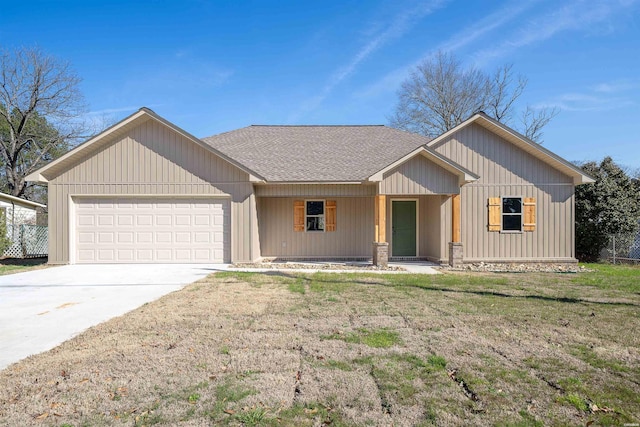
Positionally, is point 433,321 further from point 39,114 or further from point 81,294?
point 39,114

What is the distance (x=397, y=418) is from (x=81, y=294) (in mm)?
7291

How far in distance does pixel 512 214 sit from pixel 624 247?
16.5 ft

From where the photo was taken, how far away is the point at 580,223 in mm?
15336

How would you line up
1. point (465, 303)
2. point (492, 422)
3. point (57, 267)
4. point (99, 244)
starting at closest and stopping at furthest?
point (492, 422) < point (465, 303) < point (57, 267) < point (99, 244)

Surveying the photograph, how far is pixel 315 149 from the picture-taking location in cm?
1609

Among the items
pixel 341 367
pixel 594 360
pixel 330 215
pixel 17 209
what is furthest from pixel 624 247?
pixel 17 209

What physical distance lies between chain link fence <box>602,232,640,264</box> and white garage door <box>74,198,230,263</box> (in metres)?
14.0

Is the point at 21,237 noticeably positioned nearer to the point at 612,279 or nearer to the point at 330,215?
the point at 330,215

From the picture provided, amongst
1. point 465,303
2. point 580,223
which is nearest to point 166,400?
point 465,303

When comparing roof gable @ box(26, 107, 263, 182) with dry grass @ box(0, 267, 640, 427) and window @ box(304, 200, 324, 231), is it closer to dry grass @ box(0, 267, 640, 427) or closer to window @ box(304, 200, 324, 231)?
window @ box(304, 200, 324, 231)

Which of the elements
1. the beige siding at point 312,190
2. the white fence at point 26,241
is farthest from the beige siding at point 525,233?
the white fence at point 26,241

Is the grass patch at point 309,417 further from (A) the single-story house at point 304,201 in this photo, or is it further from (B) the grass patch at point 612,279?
(A) the single-story house at point 304,201

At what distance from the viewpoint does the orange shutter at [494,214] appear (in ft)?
44.3

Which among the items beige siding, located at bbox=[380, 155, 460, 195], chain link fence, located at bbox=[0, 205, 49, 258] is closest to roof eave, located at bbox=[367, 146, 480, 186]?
beige siding, located at bbox=[380, 155, 460, 195]
